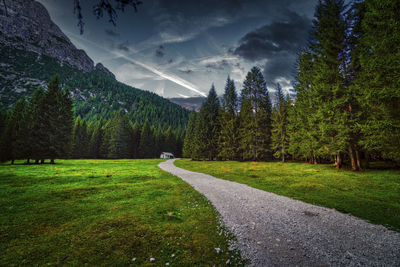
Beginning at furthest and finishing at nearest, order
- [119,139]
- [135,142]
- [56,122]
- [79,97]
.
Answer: [79,97], [135,142], [119,139], [56,122]

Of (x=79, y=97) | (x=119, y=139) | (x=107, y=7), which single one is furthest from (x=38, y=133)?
(x=79, y=97)

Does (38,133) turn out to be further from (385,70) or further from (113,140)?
(385,70)

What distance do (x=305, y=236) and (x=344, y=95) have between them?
20.5 meters

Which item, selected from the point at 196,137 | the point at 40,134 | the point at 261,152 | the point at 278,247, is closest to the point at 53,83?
the point at 40,134

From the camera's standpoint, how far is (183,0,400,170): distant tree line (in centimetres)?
1324

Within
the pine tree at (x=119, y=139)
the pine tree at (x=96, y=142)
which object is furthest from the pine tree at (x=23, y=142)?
the pine tree at (x=96, y=142)

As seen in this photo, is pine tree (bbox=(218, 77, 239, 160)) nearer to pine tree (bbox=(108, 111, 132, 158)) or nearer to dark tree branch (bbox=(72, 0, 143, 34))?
dark tree branch (bbox=(72, 0, 143, 34))

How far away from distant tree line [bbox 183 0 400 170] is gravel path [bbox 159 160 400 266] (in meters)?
12.6

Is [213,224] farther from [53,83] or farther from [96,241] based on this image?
[53,83]

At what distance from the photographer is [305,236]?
5039mm

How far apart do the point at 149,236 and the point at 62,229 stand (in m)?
3.03

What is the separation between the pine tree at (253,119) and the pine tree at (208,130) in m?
7.48

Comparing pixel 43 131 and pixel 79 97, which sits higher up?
pixel 79 97

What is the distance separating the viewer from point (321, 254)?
4133 millimetres
